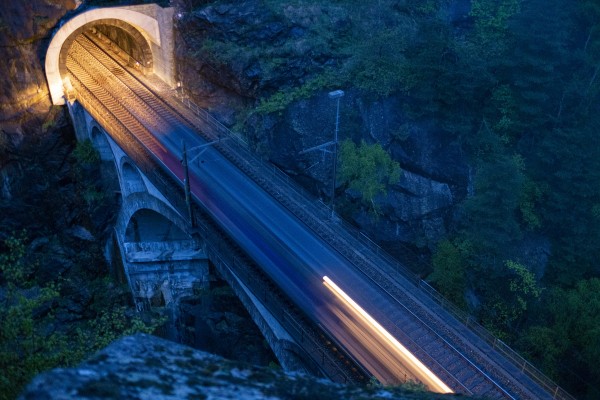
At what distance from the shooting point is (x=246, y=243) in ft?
87.2

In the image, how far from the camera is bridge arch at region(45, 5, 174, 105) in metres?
37.8

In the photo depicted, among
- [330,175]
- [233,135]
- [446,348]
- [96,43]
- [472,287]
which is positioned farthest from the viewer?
[96,43]

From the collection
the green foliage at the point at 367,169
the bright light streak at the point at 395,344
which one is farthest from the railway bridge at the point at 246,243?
the green foliage at the point at 367,169

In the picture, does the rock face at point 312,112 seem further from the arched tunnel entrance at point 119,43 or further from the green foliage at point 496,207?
the arched tunnel entrance at point 119,43

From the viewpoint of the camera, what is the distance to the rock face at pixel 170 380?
19.1ft

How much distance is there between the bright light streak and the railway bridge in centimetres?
6

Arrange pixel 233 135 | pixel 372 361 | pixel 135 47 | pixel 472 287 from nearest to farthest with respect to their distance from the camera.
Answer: pixel 372 361 → pixel 472 287 → pixel 233 135 → pixel 135 47

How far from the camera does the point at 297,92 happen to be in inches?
1350

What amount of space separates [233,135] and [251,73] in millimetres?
4876

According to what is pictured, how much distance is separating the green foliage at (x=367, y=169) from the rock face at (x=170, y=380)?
2389cm

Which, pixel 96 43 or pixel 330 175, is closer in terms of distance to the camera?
pixel 330 175

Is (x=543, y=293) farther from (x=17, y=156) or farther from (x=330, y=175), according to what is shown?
(x=17, y=156)

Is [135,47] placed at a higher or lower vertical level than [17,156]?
higher

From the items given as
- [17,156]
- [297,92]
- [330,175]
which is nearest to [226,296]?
[330,175]
